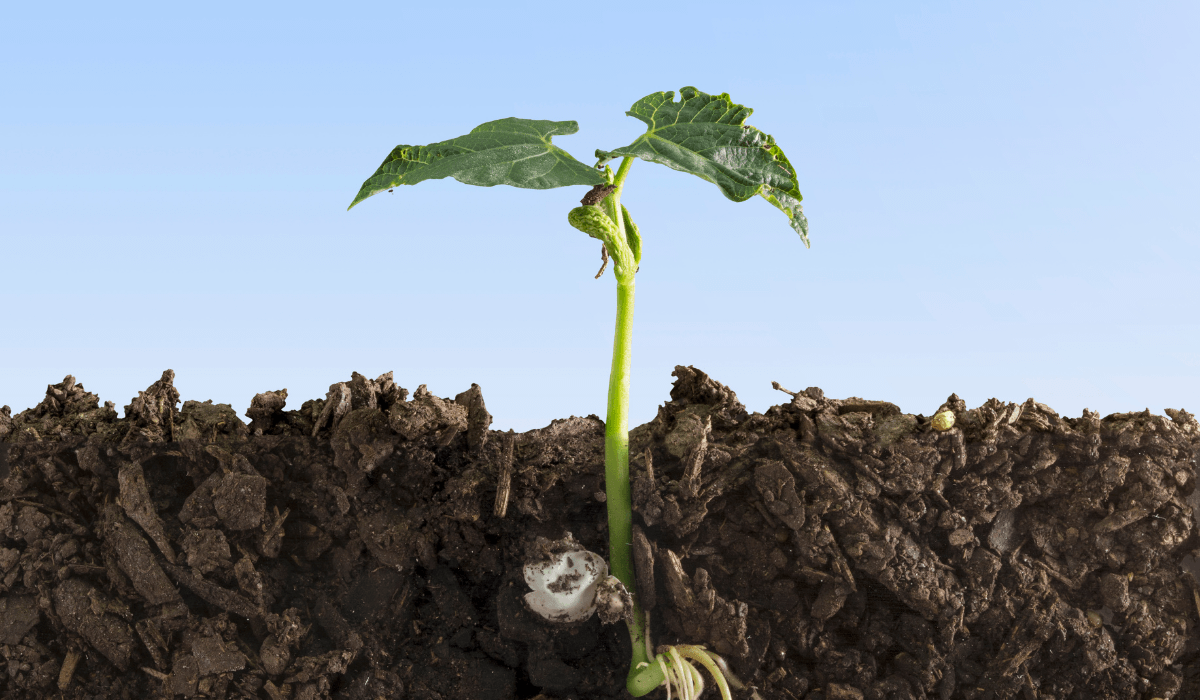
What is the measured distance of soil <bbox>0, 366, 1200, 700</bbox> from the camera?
1.27 meters

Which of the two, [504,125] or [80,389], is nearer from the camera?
[504,125]

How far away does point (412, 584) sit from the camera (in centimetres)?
129

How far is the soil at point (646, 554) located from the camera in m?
1.27

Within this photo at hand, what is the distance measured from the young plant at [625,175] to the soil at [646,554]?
4 centimetres

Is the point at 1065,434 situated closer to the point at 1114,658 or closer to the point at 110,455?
the point at 1114,658

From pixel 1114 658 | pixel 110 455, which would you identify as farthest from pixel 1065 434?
pixel 110 455

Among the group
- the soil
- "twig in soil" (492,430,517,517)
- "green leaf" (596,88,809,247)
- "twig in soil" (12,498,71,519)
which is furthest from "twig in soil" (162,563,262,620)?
"green leaf" (596,88,809,247)

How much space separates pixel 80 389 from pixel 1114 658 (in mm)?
1859

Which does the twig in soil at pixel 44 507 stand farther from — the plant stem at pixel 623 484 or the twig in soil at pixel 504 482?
the plant stem at pixel 623 484

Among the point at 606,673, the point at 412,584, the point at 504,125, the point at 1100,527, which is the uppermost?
the point at 504,125

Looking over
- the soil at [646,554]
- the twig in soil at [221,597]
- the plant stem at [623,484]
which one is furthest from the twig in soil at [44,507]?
the plant stem at [623,484]

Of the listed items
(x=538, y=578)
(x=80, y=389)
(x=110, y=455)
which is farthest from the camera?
(x=80, y=389)

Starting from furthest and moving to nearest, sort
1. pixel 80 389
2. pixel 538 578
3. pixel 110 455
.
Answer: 1. pixel 80 389
2. pixel 110 455
3. pixel 538 578

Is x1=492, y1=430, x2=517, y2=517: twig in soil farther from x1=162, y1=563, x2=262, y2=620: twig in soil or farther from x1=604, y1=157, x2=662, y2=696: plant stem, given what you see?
x1=162, y1=563, x2=262, y2=620: twig in soil
